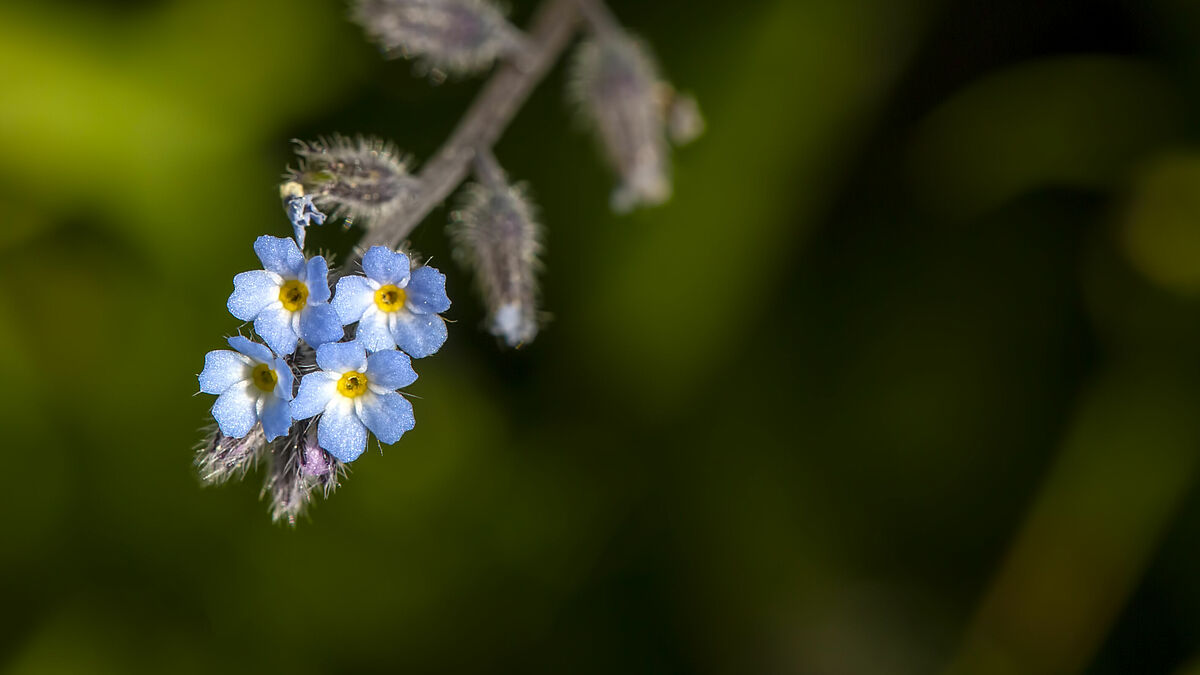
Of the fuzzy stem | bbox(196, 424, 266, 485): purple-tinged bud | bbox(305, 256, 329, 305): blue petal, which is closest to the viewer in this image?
bbox(305, 256, 329, 305): blue petal

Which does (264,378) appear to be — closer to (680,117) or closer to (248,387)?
(248,387)

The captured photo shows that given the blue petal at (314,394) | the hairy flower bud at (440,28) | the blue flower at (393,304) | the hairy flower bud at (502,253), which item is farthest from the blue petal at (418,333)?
the hairy flower bud at (440,28)

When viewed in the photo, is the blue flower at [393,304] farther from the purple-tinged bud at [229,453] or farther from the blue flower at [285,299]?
the purple-tinged bud at [229,453]

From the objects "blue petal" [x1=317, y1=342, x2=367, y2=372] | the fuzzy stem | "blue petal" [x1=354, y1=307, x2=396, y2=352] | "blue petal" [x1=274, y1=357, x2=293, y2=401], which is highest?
the fuzzy stem

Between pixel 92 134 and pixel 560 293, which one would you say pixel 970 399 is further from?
pixel 92 134

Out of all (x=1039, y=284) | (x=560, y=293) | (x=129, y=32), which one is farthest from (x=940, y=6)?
(x=129, y=32)

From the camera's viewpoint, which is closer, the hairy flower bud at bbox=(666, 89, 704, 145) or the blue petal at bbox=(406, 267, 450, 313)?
the blue petal at bbox=(406, 267, 450, 313)

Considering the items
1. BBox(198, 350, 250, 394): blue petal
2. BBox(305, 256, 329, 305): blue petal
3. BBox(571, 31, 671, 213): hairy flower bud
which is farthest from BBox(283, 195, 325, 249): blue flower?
BBox(571, 31, 671, 213): hairy flower bud

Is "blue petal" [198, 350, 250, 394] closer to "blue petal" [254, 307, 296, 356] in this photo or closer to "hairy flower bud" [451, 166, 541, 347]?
"blue petal" [254, 307, 296, 356]
